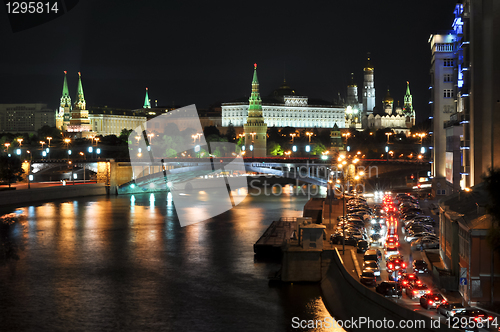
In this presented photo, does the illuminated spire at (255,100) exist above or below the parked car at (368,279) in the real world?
above

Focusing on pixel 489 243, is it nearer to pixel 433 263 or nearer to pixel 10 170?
pixel 433 263

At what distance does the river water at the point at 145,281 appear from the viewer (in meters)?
12.9

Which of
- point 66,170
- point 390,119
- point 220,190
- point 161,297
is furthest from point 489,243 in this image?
point 390,119

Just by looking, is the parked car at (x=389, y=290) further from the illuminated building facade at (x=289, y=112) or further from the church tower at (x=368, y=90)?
the church tower at (x=368, y=90)

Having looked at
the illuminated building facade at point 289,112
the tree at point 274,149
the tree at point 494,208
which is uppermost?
the illuminated building facade at point 289,112

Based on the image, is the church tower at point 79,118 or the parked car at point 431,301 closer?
the parked car at point 431,301

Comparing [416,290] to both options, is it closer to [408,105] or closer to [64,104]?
[64,104]

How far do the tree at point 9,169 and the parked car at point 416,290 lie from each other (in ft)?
100

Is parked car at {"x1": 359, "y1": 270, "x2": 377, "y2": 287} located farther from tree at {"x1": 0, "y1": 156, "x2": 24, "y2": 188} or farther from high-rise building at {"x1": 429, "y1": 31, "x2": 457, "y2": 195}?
tree at {"x1": 0, "y1": 156, "x2": 24, "y2": 188}

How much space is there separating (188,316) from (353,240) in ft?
17.2

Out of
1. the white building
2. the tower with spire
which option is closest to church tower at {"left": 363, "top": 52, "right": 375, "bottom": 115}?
the tower with spire

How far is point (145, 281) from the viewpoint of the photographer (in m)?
16.0

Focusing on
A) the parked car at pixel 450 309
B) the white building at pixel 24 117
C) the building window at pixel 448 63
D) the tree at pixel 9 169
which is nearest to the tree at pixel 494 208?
the parked car at pixel 450 309

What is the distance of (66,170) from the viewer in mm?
50719
